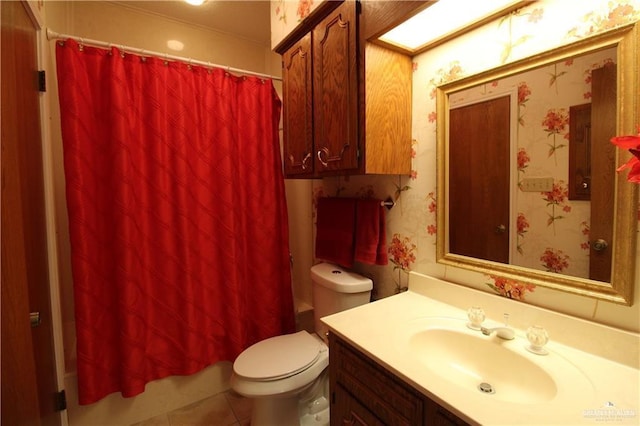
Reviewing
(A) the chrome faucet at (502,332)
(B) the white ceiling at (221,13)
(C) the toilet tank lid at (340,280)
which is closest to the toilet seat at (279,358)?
(C) the toilet tank lid at (340,280)

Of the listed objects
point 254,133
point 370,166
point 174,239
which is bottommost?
point 174,239

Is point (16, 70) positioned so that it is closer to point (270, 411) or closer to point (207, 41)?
point (207, 41)

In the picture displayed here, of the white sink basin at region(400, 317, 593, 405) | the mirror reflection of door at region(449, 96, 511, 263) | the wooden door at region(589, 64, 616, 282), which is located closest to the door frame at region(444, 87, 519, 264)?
the mirror reflection of door at region(449, 96, 511, 263)

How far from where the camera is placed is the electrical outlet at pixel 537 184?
897 millimetres

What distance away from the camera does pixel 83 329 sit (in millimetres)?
1424

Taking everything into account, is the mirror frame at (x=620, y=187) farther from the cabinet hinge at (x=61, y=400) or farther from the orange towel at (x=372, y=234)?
the cabinet hinge at (x=61, y=400)

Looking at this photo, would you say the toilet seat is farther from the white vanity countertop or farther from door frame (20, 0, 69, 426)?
door frame (20, 0, 69, 426)

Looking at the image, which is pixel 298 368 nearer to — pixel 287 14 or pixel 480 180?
pixel 480 180

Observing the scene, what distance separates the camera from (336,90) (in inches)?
47.7

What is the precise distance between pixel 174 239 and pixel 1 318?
0.85m

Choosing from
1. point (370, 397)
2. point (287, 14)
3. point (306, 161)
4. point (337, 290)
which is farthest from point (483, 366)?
point (287, 14)

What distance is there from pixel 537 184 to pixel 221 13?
7.36 feet

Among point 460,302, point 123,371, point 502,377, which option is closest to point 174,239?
point 123,371

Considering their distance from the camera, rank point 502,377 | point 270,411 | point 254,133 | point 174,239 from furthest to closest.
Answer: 1. point 254,133
2. point 174,239
3. point 270,411
4. point 502,377
